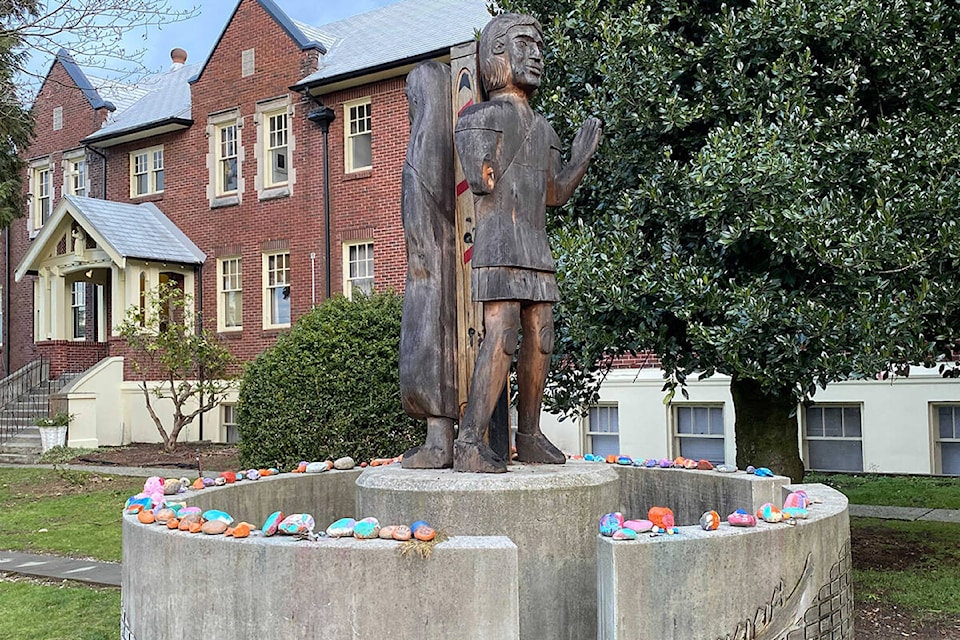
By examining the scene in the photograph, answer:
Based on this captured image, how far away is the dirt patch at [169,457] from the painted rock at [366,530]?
40.1ft

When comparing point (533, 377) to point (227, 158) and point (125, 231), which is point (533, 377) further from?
point (125, 231)

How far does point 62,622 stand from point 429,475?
116 inches

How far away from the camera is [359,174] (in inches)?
813

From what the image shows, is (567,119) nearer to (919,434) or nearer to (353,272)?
(919,434)

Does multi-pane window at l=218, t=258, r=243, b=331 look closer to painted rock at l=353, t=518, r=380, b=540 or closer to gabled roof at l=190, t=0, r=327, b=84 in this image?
gabled roof at l=190, t=0, r=327, b=84

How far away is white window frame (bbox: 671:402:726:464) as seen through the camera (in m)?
15.3

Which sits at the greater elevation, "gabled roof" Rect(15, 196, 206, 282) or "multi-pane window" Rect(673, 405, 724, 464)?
"gabled roof" Rect(15, 196, 206, 282)

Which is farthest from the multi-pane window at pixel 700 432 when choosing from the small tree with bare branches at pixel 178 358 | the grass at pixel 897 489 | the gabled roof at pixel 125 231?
the gabled roof at pixel 125 231

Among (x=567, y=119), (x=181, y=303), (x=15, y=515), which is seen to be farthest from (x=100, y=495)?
(x=567, y=119)

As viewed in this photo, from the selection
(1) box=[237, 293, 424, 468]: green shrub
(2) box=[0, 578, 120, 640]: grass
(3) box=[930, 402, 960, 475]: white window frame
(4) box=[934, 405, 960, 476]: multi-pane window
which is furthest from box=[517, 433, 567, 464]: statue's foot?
(4) box=[934, 405, 960, 476]: multi-pane window

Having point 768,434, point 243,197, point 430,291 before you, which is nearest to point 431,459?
point 430,291

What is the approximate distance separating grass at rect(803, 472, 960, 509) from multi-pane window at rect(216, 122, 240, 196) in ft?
49.2

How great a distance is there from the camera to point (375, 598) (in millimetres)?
3746

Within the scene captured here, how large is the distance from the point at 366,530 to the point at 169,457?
53.0 feet
